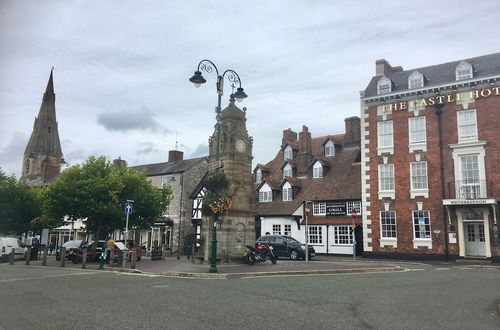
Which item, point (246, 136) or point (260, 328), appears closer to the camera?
point (260, 328)

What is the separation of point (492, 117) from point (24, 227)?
1468 inches

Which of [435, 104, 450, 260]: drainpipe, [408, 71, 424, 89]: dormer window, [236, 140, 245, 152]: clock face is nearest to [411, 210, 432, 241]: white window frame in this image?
[435, 104, 450, 260]: drainpipe

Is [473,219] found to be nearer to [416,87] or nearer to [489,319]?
A: [416,87]

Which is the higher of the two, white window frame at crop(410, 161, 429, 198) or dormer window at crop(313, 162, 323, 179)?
dormer window at crop(313, 162, 323, 179)

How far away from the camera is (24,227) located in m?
36.7

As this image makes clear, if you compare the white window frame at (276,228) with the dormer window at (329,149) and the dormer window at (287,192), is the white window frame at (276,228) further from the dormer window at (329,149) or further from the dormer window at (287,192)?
the dormer window at (329,149)

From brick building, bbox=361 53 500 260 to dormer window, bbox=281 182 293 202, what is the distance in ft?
27.0

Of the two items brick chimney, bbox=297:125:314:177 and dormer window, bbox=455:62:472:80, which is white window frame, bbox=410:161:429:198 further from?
brick chimney, bbox=297:125:314:177

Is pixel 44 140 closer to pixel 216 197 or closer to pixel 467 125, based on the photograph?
pixel 216 197

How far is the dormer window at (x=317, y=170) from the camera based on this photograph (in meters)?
38.3

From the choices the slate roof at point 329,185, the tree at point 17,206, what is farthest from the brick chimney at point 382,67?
the tree at point 17,206

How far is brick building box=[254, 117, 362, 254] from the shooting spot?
34.5 m

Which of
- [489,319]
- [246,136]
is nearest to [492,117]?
[246,136]

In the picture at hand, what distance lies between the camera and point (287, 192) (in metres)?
38.7
